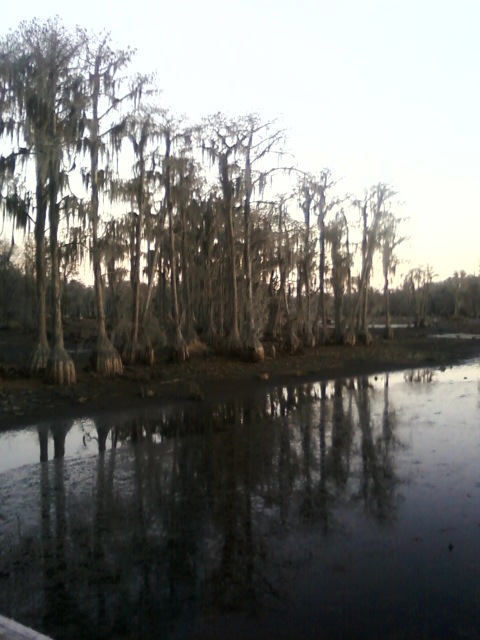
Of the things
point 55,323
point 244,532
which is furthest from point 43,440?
point 55,323

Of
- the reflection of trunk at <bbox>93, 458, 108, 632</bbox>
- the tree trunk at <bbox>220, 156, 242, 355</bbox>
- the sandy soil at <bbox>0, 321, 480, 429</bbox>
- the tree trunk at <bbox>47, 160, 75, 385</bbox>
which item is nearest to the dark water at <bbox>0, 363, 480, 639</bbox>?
the reflection of trunk at <bbox>93, 458, 108, 632</bbox>

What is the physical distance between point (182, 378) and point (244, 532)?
16904 mm

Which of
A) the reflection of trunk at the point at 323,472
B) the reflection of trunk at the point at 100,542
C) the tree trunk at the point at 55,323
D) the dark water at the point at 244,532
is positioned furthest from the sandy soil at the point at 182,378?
the reflection of trunk at the point at 100,542

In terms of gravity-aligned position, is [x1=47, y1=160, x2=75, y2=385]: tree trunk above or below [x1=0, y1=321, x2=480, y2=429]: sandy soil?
above

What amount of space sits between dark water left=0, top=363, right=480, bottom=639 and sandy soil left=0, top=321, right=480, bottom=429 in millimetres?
3375

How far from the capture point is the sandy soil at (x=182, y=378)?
17.9 metres

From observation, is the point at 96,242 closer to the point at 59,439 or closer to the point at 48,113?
the point at 48,113

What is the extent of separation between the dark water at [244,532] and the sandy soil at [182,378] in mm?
3375

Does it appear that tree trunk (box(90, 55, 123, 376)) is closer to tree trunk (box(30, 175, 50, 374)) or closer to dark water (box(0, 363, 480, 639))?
tree trunk (box(30, 175, 50, 374))

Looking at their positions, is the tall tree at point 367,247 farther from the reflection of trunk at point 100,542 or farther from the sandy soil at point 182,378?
the reflection of trunk at point 100,542

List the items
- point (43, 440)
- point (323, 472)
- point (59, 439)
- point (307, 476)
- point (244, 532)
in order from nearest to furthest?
point (244, 532) < point (307, 476) < point (323, 472) < point (43, 440) < point (59, 439)

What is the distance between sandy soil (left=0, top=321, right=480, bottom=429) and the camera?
1792 cm

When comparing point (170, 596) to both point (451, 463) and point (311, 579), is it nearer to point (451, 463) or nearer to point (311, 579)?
point (311, 579)

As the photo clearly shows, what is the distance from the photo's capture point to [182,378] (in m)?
24.2
